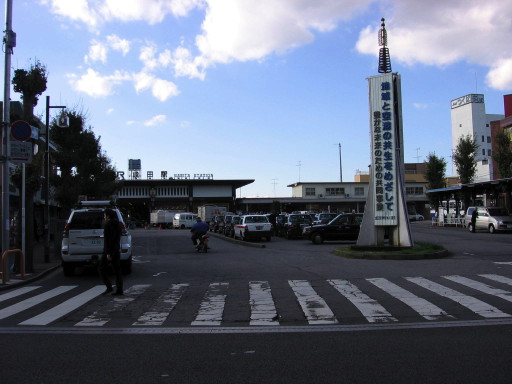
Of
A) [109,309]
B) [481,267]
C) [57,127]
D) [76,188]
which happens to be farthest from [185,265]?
[57,127]

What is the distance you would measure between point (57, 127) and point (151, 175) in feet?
179

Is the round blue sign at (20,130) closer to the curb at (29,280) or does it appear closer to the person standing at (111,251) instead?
the curb at (29,280)

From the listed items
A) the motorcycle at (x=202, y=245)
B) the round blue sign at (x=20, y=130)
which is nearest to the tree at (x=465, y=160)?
the motorcycle at (x=202, y=245)

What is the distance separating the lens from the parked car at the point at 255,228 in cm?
2838

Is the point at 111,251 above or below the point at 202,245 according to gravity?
above

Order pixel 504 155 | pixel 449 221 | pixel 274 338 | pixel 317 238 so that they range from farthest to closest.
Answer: pixel 449 221 < pixel 504 155 < pixel 317 238 < pixel 274 338

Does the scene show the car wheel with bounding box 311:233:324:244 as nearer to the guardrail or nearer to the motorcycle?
the motorcycle

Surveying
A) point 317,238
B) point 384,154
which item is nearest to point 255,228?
point 317,238

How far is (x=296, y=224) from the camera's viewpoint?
98.1 feet

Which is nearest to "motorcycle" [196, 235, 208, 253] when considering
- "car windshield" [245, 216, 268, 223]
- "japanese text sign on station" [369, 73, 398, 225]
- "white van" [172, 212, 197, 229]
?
"japanese text sign on station" [369, 73, 398, 225]

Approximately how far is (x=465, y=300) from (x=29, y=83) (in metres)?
13.4

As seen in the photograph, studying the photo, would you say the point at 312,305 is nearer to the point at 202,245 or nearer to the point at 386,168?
the point at 386,168

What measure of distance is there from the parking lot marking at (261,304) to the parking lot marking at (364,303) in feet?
4.92

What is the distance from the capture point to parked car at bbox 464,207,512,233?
3052 centimetres
